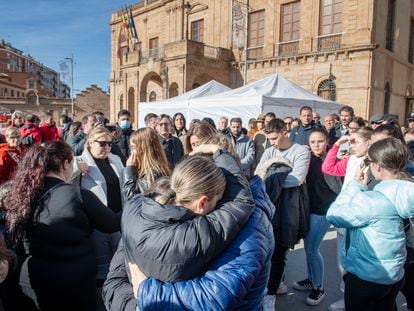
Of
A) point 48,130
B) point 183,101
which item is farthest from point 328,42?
point 48,130

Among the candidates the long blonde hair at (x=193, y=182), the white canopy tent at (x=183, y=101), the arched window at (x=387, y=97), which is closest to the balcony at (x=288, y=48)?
the arched window at (x=387, y=97)

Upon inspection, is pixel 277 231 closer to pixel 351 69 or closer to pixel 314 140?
pixel 314 140

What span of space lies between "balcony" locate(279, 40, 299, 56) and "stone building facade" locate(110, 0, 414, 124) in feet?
0.19

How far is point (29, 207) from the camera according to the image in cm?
213

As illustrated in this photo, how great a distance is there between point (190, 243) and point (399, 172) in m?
1.60

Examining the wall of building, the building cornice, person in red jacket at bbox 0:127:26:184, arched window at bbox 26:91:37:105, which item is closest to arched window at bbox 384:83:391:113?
the wall of building

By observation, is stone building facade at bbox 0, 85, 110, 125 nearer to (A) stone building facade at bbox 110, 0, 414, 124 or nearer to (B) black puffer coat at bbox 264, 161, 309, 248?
(A) stone building facade at bbox 110, 0, 414, 124

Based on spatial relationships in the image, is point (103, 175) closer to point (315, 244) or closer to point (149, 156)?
point (149, 156)

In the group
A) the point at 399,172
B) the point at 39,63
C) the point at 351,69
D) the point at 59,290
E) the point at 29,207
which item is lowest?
the point at 59,290

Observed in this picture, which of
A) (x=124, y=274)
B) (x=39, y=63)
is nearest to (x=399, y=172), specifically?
(x=124, y=274)

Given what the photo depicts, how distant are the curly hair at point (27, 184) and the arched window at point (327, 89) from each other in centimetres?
1720

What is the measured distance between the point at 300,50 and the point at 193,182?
19.0 metres

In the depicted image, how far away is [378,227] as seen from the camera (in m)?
2.11

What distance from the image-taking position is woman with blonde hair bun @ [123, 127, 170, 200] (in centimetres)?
292
